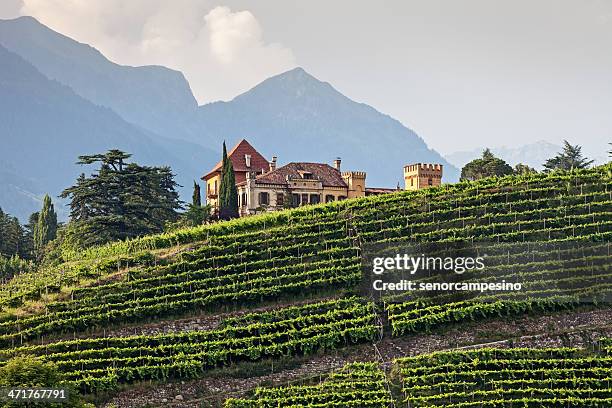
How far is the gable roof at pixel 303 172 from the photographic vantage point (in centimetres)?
4434

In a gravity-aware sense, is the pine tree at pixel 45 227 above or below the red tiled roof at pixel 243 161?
below

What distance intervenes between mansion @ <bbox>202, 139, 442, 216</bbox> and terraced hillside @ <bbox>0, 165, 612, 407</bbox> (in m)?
8.60

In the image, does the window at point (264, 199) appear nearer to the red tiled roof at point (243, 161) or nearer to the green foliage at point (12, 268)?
the red tiled roof at point (243, 161)

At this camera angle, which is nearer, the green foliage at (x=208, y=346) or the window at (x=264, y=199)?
the green foliage at (x=208, y=346)

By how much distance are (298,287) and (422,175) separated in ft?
60.4

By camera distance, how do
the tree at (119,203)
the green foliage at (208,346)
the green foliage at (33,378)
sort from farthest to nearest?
the tree at (119,203) < the green foliage at (208,346) < the green foliage at (33,378)

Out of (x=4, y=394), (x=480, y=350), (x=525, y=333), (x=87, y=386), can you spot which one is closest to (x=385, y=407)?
(x=480, y=350)

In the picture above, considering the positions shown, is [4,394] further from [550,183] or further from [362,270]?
[550,183]

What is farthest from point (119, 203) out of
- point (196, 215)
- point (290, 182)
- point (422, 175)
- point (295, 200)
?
point (422, 175)

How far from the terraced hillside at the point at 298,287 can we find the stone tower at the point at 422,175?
10.3 m

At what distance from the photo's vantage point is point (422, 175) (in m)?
46.7

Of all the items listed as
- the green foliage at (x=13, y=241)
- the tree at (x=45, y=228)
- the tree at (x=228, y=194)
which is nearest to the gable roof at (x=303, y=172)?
the tree at (x=228, y=194)

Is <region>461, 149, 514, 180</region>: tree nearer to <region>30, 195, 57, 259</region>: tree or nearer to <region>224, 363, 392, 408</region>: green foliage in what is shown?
<region>224, 363, 392, 408</region>: green foliage

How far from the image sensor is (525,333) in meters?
28.2
